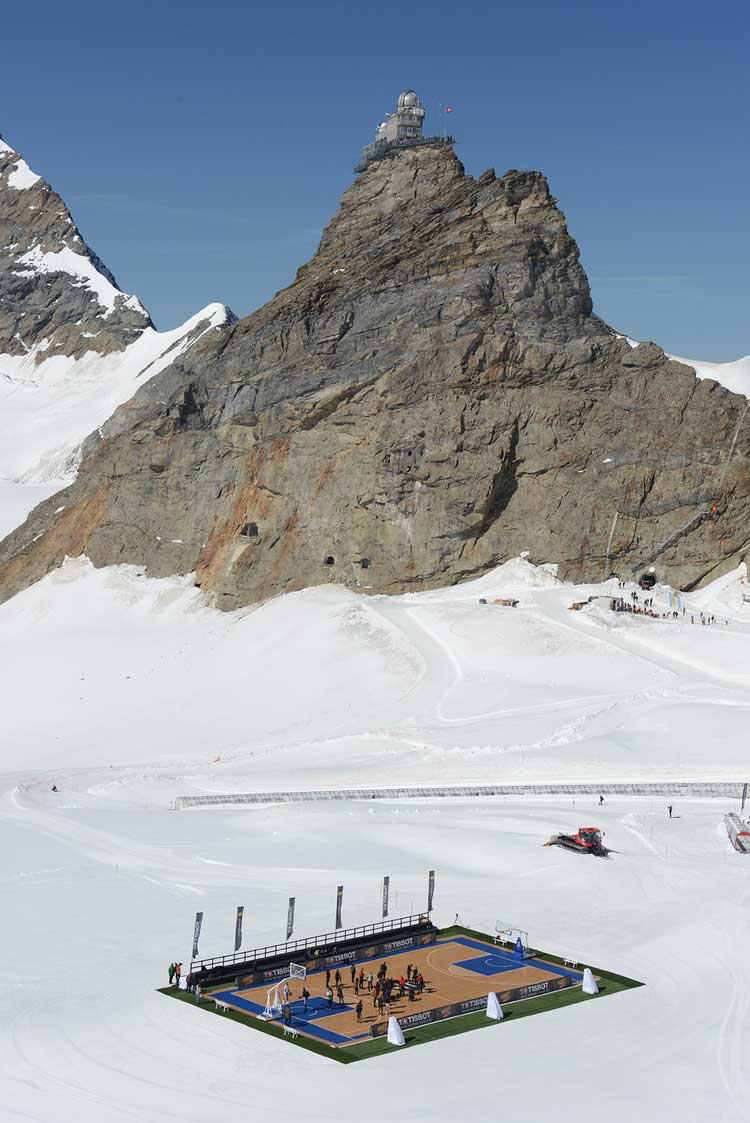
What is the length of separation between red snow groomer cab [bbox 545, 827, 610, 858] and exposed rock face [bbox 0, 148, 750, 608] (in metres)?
38.4

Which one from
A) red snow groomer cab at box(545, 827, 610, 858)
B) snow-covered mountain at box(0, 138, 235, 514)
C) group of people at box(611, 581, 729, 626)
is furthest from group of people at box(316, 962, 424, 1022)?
snow-covered mountain at box(0, 138, 235, 514)

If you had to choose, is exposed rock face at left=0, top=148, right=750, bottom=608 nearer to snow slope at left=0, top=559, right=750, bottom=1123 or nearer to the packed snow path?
snow slope at left=0, top=559, right=750, bottom=1123

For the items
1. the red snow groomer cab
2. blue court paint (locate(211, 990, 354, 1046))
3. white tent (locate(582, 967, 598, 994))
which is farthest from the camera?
the red snow groomer cab

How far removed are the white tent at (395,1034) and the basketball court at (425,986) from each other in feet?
1.56

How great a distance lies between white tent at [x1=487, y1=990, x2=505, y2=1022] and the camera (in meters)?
25.8

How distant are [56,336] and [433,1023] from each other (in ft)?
509

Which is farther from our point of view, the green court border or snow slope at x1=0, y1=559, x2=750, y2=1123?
the green court border

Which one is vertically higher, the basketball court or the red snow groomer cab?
the red snow groomer cab

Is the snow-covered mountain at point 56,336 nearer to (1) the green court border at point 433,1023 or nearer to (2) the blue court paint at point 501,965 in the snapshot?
(2) the blue court paint at point 501,965

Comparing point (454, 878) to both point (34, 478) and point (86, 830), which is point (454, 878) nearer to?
point (86, 830)

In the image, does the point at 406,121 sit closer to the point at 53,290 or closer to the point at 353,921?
the point at 353,921

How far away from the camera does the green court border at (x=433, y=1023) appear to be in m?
24.5

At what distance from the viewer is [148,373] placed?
15150 cm

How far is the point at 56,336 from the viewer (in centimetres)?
17125
